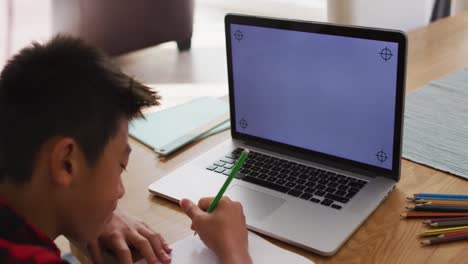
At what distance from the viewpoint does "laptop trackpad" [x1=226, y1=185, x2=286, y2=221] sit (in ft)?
2.97

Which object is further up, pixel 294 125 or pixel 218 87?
pixel 294 125

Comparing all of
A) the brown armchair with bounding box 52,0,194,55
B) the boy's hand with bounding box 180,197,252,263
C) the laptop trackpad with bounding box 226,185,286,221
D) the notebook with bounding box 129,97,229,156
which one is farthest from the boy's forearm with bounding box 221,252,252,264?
the brown armchair with bounding box 52,0,194,55

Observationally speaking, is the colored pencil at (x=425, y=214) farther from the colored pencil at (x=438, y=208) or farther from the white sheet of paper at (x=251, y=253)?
the white sheet of paper at (x=251, y=253)

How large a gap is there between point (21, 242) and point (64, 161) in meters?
0.11

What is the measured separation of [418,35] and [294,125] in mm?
789

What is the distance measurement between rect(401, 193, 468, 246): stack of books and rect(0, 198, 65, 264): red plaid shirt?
1.63 ft

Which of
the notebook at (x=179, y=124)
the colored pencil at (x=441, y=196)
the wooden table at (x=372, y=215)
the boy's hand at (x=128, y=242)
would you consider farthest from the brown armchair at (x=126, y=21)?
the colored pencil at (x=441, y=196)

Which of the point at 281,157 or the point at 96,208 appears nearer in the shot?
the point at 96,208

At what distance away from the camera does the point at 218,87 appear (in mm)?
2975

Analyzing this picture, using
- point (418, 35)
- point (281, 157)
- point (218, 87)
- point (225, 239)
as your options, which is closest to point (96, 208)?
point (225, 239)

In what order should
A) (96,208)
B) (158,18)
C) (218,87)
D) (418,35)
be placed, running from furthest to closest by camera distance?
(158,18) < (218,87) < (418,35) < (96,208)

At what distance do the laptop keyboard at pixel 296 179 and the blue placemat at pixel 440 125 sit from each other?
169 mm

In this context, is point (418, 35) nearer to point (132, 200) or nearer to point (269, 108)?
point (269, 108)

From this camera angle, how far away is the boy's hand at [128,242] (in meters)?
0.83
